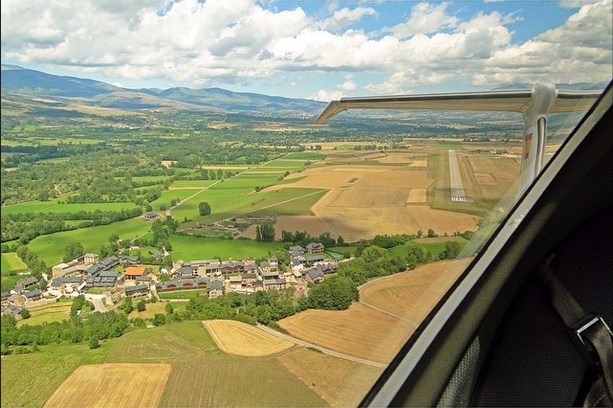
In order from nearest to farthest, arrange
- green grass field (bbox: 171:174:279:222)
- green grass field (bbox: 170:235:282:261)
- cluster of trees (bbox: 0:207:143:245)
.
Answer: cluster of trees (bbox: 0:207:143:245), green grass field (bbox: 170:235:282:261), green grass field (bbox: 171:174:279:222)

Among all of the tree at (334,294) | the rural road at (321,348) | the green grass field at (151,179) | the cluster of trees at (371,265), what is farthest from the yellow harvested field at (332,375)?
the green grass field at (151,179)

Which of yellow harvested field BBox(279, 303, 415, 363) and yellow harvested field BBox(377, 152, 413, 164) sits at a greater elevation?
yellow harvested field BBox(377, 152, 413, 164)

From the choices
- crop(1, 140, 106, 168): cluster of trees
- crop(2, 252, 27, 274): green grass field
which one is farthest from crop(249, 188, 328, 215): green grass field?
crop(2, 252, 27, 274): green grass field

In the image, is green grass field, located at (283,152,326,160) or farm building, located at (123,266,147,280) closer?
farm building, located at (123,266,147,280)

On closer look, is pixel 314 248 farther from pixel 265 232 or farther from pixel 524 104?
pixel 524 104

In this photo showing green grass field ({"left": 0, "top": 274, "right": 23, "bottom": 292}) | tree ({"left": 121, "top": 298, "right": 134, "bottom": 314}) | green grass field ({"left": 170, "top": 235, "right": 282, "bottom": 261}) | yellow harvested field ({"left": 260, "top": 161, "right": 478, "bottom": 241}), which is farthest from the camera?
green grass field ({"left": 170, "top": 235, "right": 282, "bottom": 261})

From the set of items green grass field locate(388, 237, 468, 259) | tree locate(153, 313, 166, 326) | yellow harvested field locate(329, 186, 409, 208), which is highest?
yellow harvested field locate(329, 186, 409, 208)

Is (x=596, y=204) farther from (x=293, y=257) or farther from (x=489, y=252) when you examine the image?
(x=293, y=257)

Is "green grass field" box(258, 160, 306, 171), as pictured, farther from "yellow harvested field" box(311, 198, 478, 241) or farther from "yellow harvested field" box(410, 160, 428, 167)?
"yellow harvested field" box(410, 160, 428, 167)
